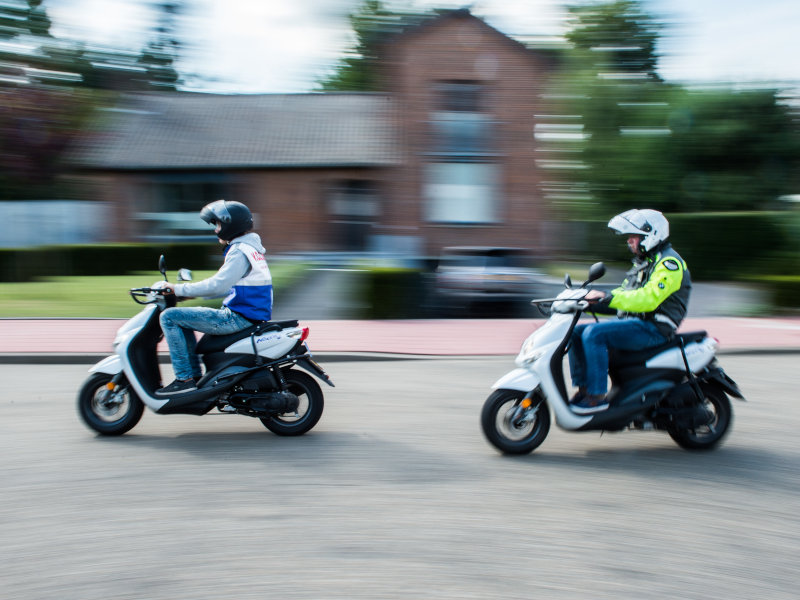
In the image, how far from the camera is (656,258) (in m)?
5.42

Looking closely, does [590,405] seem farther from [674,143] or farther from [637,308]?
[674,143]

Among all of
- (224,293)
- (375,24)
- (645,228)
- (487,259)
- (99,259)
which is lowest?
(99,259)

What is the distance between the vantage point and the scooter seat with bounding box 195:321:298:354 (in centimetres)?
581

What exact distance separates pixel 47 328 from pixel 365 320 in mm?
4725

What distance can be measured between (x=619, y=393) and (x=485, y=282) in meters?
8.69

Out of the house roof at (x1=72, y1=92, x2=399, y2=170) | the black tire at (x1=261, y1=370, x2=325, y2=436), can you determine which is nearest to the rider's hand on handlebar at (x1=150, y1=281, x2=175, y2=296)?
the black tire at (x1=261, y1=370, x2=325, y2=436)

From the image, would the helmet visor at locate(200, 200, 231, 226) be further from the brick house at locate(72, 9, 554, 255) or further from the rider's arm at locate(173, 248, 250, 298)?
the brick house at locate(72, 9, 554, 255)

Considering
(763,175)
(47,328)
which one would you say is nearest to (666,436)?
(47,328)

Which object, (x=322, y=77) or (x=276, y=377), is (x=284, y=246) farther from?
(x=322, y=77)

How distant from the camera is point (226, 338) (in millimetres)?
5816

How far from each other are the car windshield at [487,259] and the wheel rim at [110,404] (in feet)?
29.7

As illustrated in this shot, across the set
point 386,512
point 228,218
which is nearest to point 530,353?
point 386,512

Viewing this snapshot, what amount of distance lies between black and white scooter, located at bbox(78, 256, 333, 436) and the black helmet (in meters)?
0.52

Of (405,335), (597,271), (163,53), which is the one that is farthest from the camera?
(163,53)
